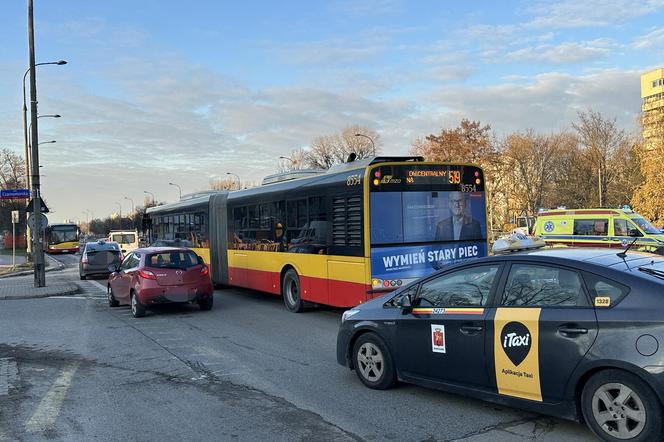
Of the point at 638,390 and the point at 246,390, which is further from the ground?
the point at 638,390

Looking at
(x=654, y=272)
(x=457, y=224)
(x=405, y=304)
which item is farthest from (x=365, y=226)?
(x=654, y=272)

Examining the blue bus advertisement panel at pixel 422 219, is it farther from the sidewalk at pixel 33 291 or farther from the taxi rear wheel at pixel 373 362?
the sidewalk at pixel 33 291

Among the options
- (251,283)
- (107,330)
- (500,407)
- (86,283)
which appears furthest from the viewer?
(86,283)

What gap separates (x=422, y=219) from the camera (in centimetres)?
1038

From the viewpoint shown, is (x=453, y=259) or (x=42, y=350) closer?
(x=42, y=350)

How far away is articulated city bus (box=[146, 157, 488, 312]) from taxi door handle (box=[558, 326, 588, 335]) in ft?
12.5

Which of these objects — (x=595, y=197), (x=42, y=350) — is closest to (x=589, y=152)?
(x=595, y=197)

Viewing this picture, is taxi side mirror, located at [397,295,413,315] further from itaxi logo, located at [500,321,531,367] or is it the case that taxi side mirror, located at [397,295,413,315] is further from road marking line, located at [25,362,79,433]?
road marking line, located at [25,362,79,433]

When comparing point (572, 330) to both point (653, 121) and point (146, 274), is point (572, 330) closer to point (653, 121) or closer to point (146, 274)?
point (146, 274)

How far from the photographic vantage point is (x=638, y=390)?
4.10 m

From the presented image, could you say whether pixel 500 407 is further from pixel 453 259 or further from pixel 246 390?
pixel 453 259

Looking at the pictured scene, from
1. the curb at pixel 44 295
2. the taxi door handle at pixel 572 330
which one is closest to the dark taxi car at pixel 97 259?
the curb at pixel 44 295

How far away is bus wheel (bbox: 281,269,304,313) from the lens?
39.9ft

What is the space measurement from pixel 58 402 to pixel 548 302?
491 centimetres
